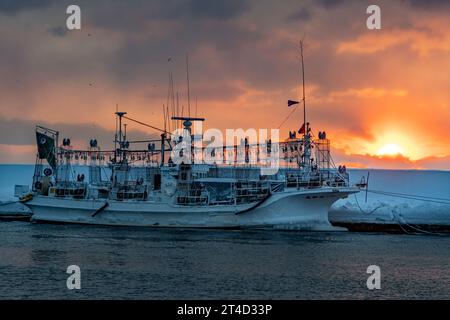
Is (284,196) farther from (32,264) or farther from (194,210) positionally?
(32,264)

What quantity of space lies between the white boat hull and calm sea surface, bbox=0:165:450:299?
195 centimetres

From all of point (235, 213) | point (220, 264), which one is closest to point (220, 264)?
point (220, 264)

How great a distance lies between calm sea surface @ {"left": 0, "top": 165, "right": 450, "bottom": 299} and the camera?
37656mm

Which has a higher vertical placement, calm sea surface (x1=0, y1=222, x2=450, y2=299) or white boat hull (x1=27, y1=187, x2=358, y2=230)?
white boat hull (x1=27, y1=187, x2=358, y2=230)

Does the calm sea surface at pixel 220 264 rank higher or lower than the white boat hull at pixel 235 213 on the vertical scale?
lower

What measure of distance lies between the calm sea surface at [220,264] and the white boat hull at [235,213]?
1952 millimetres

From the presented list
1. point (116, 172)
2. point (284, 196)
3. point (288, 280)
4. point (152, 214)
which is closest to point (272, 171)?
point (284, 196)

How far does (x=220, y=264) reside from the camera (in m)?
46.1

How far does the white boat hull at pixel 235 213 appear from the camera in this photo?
67.4 meters

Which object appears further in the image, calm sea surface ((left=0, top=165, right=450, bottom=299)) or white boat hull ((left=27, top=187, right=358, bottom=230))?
white boat hull ((left=27, top=187, right=358, bottom=230))

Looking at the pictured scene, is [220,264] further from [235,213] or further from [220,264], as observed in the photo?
[235,213]

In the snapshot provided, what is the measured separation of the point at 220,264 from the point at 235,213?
75.7 ft

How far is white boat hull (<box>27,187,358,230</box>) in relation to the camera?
6744cm

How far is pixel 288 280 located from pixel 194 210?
3024 cm
